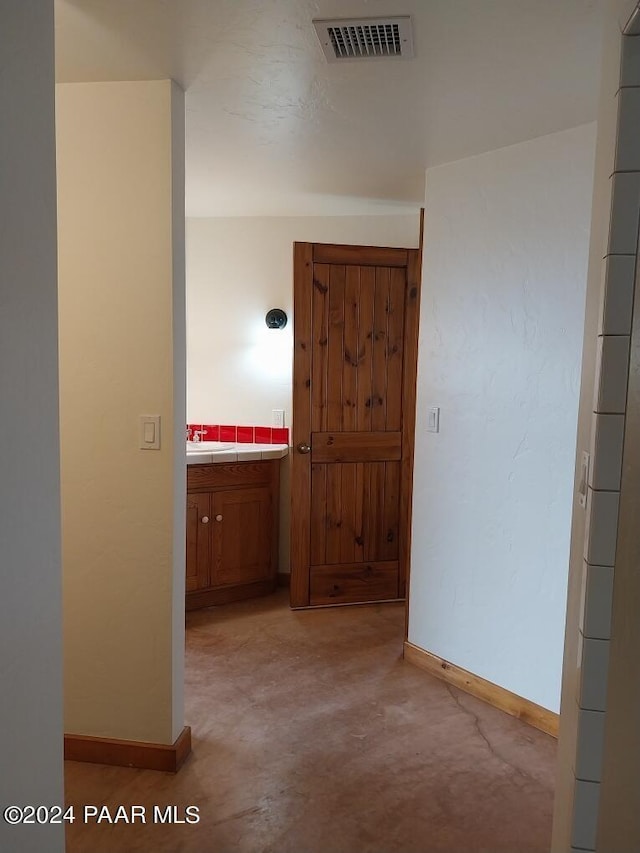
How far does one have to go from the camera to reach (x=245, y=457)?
3.59 m

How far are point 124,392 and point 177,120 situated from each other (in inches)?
34.6

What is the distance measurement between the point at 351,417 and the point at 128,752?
2026mm

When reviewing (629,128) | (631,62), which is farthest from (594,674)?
(631,62)

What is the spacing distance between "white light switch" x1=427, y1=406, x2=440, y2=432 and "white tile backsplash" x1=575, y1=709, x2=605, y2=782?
67.5 inches

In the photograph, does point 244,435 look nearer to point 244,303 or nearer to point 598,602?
point 244,303

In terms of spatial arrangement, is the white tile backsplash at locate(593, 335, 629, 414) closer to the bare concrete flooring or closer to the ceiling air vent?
the ceiling air vent

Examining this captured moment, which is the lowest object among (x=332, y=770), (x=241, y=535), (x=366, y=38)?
(x=332, y=770)

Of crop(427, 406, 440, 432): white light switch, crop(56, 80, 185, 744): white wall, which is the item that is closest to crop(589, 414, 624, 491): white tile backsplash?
crop(56, 80, 185, 744): white wall

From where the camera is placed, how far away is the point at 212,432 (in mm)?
4051

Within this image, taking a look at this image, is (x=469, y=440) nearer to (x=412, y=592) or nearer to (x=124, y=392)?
(x=412, y=592)

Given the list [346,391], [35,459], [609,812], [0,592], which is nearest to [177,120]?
[35,459]

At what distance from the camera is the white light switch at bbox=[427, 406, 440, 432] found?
2.86 meters

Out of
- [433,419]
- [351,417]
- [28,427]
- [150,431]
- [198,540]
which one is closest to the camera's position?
[28,427]

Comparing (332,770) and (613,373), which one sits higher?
(613,373)
